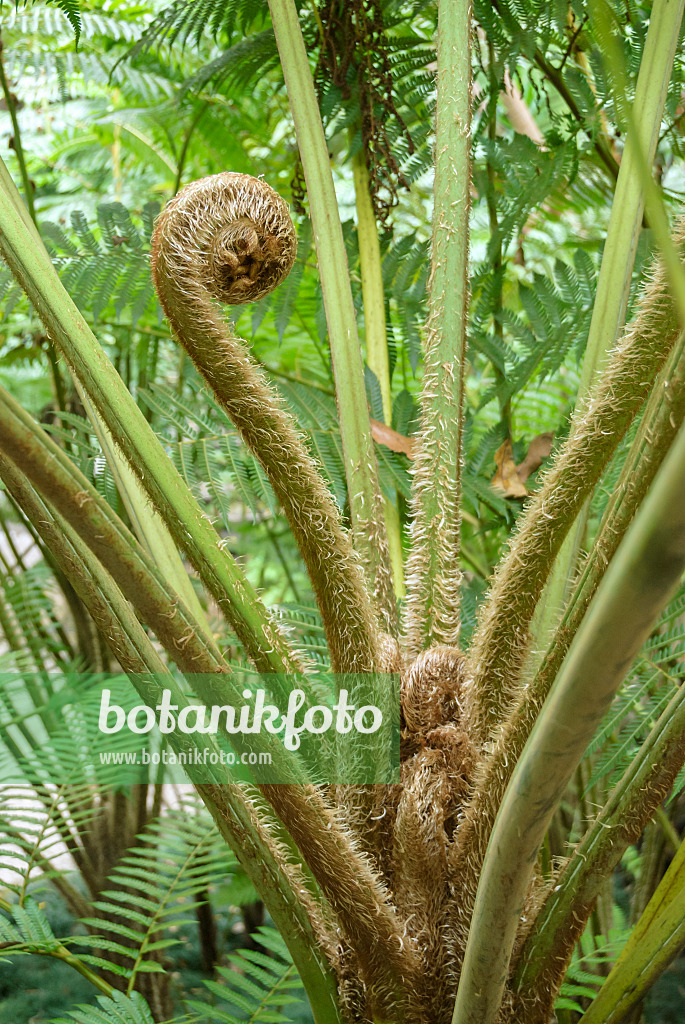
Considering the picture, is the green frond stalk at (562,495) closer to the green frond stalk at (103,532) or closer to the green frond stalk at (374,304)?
the green frond stalk at (103,532)

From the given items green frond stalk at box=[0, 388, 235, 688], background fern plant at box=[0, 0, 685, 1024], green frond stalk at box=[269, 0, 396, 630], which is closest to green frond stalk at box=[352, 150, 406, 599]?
background fern plant at box=[0, 0, 685, 1024]

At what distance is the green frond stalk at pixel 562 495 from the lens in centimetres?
49

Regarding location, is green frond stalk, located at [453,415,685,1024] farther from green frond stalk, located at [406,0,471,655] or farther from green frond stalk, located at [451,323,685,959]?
green frond stalk, located at [406,0,471,655]

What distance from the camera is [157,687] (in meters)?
0.54

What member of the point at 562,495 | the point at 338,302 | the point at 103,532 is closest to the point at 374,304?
the point at 338,302

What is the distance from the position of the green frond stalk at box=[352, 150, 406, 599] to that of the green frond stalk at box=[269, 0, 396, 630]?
0.25 m

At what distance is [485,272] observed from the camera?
1123 mm

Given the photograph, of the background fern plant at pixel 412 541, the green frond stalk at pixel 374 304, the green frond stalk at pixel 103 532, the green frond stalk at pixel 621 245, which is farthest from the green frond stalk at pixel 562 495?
the green frond stalk at pixel 374 304

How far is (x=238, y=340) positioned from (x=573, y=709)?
399 mm

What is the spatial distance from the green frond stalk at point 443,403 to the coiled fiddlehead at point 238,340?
11 centimetres

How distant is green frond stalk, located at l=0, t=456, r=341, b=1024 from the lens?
0.53 meters

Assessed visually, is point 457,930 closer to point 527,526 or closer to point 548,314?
point 527,526

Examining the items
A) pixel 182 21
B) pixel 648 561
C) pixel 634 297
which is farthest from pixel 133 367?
pixel 648 561

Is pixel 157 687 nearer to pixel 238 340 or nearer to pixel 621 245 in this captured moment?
pixel 238 340
